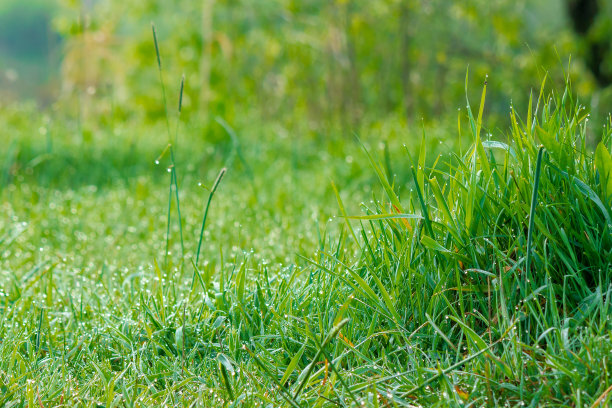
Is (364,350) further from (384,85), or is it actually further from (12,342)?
(384,85)

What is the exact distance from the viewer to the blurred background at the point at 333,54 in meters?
7.10

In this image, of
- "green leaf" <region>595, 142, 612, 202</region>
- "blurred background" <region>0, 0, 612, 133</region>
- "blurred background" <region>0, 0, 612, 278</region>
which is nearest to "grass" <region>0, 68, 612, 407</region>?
"green leaf" <region>595, 142, 612, 202</region>

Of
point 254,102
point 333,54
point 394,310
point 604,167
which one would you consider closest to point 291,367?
point 394,310

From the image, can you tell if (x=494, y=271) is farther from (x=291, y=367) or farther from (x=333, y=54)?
(x=333, y=54)

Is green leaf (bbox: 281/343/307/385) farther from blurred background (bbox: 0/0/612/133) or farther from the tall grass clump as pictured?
blurred background (bbox: 0/0/612/133)

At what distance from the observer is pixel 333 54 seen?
22.6 ft

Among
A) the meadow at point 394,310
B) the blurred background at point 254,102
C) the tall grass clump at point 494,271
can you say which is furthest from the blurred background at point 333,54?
the tall grass clump at point 494,271

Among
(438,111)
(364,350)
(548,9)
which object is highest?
(548,9)

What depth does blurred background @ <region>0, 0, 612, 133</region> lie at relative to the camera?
23.3ft

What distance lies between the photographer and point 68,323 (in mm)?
1973

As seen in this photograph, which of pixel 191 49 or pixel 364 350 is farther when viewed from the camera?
pixel 191 49

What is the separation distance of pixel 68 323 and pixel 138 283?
0.43m

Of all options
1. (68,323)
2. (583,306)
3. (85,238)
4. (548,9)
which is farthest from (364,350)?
(548,9)

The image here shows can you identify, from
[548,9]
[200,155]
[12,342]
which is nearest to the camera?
[12,342]
